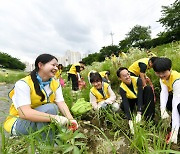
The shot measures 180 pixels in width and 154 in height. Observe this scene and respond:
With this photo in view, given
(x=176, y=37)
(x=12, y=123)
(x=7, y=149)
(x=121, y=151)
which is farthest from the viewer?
(x=176, y=37)

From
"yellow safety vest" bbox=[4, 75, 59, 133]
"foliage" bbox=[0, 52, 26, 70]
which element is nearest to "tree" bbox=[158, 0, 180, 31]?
"yellow safety vest" bbox=[4, 75, 59, 133]

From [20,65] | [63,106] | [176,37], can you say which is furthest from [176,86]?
[20,65]

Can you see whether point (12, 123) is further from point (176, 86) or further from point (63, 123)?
point (176, 86)

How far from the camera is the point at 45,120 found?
5.65 feet

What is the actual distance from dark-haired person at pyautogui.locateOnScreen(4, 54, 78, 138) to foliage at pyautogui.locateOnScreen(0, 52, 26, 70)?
41784 mm

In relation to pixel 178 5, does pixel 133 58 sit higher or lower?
lower

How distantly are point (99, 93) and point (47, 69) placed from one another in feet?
4.33

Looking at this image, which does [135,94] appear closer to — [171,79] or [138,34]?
[171,79]

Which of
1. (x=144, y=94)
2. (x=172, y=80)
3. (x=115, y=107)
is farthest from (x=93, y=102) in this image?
(x=172, y=80)

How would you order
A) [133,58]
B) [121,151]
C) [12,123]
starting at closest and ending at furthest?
[12,123] < [121,151] < [133,58]

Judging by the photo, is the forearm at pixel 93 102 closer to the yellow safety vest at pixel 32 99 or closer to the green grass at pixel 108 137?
the green grass at pixel 108 137

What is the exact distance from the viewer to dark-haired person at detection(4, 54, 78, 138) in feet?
5.70

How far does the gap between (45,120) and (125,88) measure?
1254 millimetres

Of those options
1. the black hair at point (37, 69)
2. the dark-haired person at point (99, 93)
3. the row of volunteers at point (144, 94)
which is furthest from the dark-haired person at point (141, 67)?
the black hair at point (37, 69)
